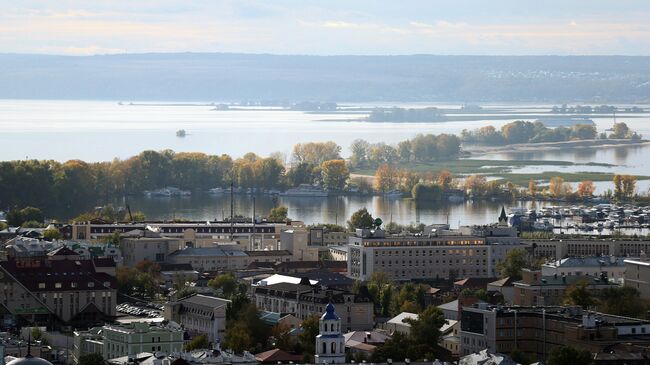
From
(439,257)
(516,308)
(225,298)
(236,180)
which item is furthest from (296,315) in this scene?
(236,180)

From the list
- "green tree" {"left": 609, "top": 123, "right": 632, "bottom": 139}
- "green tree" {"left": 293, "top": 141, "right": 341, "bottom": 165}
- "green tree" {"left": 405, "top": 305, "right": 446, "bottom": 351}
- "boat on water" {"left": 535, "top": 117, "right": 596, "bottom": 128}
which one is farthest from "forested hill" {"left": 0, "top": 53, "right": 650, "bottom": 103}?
"green tree" {"left": 405, "top": 305, "right": 446, "bottom": 351}

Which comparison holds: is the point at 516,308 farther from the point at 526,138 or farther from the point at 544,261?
the point at 526,138

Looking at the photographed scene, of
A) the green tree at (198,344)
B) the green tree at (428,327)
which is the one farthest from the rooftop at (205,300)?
the green tree at (198,344)

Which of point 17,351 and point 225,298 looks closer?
point 17,351

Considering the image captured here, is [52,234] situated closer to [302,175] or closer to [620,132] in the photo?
[302,175]

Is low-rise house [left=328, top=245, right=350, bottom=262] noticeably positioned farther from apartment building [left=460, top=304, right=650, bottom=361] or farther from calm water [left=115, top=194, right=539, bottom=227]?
apartment building [left=460, top=304, right=650, bottom=361]
